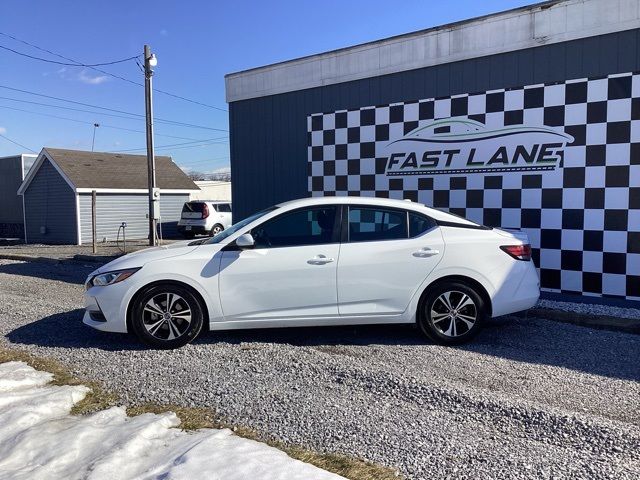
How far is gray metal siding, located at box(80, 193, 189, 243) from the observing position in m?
21.0

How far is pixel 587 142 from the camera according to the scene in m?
6.57

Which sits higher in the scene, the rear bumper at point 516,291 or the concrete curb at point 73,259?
the rear bumper at point 516,291

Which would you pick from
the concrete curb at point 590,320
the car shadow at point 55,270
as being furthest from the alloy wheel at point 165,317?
the car shadow at point 55,270

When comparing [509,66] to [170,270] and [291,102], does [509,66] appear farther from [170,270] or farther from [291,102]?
[170,270]

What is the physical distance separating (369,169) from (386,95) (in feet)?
3.66

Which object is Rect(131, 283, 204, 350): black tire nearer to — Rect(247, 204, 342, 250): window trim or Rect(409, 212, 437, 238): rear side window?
Rect(247, 204, 342, 250): window trim

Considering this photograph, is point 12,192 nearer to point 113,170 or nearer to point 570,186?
point 113,170

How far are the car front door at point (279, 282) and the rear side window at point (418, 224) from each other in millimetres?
743

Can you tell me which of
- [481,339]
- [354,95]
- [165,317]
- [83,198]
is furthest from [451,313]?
[83,198]

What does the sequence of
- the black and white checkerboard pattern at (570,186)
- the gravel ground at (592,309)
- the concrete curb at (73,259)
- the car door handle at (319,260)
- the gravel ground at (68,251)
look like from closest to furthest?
1. the car door handle at (319,260)
2. the gravel ground at (592,309)
3. the black and white checkerboard pattern at (570,186)
4. the concrete curb at (73,259)
5. the gravel ground at (68,251)

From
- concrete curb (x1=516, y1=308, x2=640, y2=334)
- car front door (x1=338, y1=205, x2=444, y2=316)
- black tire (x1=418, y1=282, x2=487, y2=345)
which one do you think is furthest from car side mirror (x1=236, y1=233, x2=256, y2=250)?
concrete curb (x1=516, y1=308, x2=640, y2=334)

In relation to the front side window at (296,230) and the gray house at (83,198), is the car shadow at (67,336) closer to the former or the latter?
the front side window at (296,230)

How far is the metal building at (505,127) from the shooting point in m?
6.40

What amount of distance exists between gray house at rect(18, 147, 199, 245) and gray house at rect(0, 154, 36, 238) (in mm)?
4807
